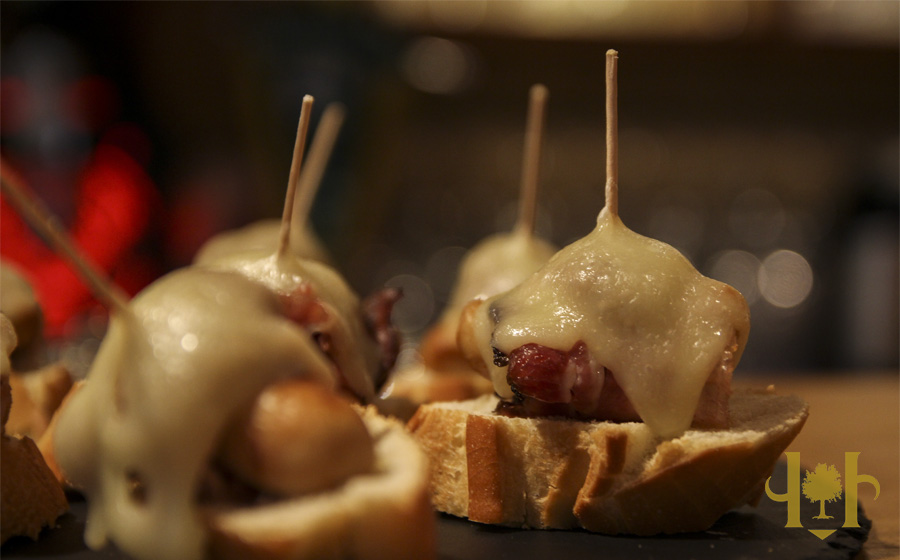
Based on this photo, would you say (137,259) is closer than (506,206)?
Yes

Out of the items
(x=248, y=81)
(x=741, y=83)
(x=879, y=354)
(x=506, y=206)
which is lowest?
(x=879, y=354)

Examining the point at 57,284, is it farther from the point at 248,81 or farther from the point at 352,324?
the point at 352,324

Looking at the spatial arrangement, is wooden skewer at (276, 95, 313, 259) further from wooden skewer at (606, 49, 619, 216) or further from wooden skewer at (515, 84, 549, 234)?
wooden skewer at (515, 84, 549, 234)

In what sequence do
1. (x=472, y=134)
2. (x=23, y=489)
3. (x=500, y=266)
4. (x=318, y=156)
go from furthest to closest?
(x=472, y=134)
(x=500, y=266)
(x=318, y=156)
(x=23, y=489)

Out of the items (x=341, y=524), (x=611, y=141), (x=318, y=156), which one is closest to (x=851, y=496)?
(x=611, y=141)

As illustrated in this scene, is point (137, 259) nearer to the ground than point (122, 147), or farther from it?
nearer to the ground

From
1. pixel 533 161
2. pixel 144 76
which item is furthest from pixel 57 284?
pixel 533 161

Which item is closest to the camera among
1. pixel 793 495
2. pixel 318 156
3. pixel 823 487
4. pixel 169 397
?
pixel 169 397

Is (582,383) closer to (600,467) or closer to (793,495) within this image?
(600,467)
